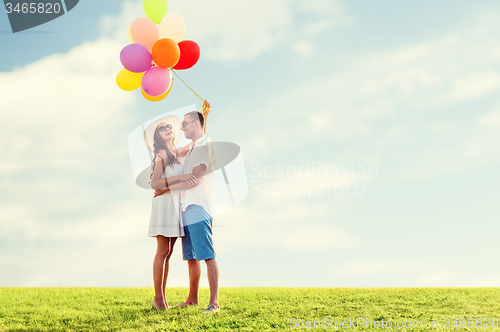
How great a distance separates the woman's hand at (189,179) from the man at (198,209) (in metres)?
0.03

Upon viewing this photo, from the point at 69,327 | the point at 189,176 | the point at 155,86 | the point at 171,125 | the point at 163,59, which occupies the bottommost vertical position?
the point at 69,327

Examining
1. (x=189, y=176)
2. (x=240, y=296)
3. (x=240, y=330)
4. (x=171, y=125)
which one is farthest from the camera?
(x=240, y=296)

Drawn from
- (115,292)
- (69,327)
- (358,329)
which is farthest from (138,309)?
(358,329)

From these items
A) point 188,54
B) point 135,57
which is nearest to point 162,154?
point 135,57

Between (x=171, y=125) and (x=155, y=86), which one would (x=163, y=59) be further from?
(x=171, y=125)

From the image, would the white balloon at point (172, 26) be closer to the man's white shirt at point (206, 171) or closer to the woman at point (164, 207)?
the woman at point (164, 207)

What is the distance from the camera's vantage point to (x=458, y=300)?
5.55m

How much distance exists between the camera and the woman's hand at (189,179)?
507cm

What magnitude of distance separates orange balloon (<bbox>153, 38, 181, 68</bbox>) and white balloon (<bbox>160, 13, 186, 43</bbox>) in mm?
342

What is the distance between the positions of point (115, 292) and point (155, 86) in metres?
3.60
